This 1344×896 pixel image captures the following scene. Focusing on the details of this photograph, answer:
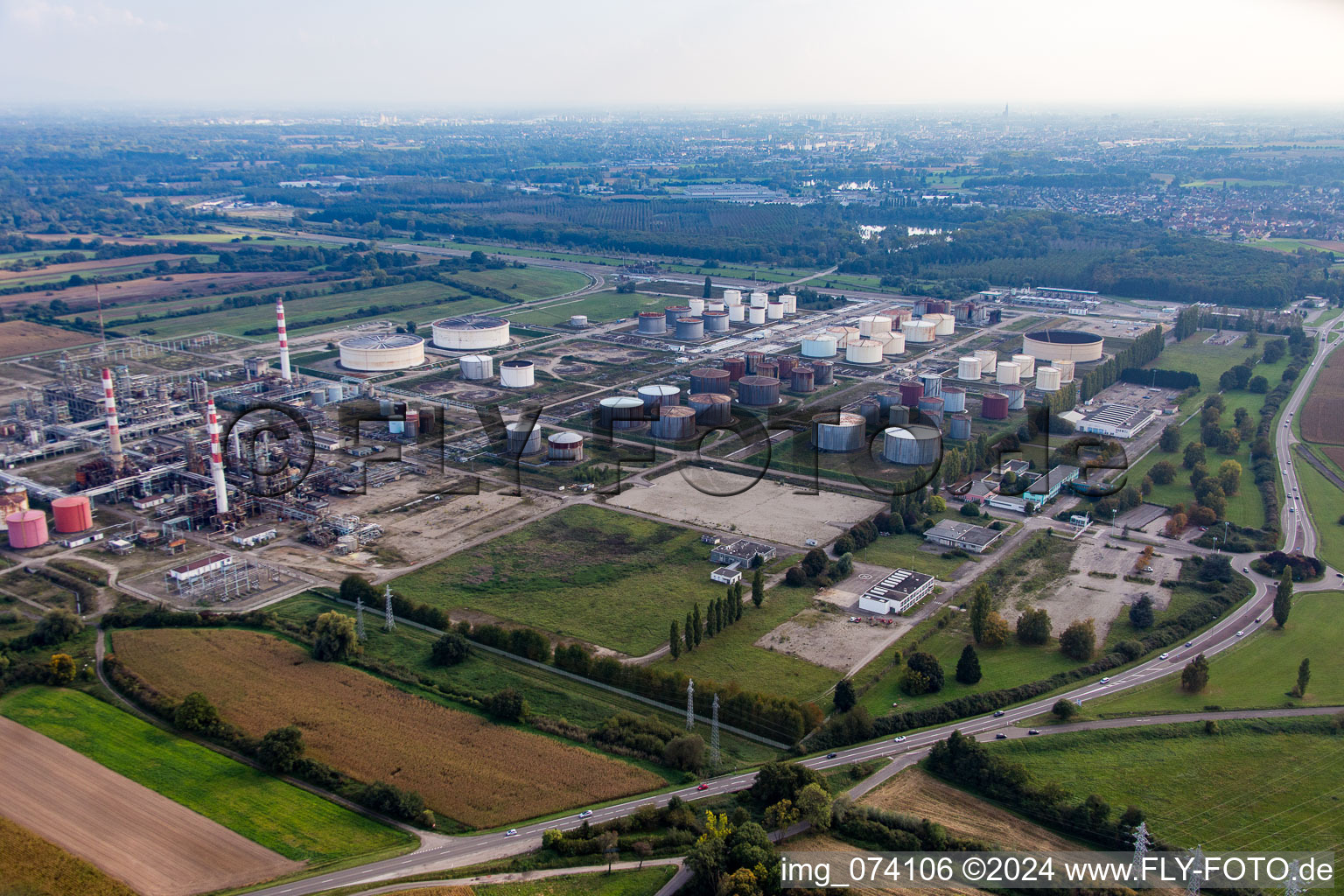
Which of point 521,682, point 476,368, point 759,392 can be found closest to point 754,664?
point 521,682

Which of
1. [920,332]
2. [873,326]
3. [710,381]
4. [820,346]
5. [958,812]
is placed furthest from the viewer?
[920,332]

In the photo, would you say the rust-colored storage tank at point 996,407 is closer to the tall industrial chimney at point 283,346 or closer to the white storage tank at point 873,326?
the white storage tank at point 873,326

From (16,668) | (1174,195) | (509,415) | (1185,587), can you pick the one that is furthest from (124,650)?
(1174,195)

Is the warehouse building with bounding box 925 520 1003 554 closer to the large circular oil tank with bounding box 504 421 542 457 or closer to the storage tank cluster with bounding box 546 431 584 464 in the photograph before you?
the storage tank cluster with bounding box 546 431 584 464

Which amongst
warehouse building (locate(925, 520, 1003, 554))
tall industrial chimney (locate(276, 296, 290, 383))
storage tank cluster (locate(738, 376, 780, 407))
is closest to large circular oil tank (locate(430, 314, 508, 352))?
tall industrial chimney (locate(276, 296, 290, 383))

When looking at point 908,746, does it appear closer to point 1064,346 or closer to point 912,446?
point 912,446

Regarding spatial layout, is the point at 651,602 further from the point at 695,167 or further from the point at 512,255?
the point at 695,167

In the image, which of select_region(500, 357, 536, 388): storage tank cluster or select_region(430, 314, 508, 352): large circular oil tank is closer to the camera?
select_region(500, 357, 536, 388): storage tank cluster
